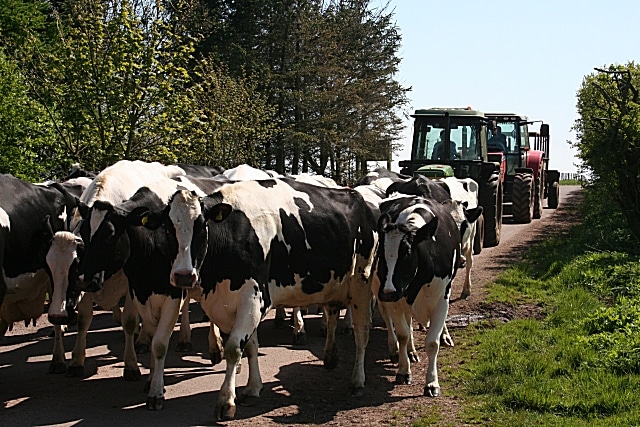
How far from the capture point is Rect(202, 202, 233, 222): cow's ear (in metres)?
8.70

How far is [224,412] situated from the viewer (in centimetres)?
841

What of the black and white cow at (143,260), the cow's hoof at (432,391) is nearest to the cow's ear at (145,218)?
the black and white cow at (143,260)

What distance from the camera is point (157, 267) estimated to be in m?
9.29

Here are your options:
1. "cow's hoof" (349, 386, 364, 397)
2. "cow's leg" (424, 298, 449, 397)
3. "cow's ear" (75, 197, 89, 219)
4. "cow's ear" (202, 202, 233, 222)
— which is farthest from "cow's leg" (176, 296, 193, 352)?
"cow's leg" (424, 298, 449, 397)

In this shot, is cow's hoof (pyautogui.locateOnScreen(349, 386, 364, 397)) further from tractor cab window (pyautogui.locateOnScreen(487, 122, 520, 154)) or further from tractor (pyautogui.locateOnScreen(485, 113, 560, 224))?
tractor cab window (pyautogui.locateOnScreen(487, 122, 520, 154))

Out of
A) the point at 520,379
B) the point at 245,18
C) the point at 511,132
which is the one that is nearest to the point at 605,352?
the point at 520,379

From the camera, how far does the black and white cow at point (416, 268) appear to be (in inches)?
358

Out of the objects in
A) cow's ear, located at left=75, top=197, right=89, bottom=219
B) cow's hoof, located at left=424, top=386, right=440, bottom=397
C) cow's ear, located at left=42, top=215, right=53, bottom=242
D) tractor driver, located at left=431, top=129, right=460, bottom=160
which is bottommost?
cow's hoof, located at left=424, top=386, right=440, bottom=397

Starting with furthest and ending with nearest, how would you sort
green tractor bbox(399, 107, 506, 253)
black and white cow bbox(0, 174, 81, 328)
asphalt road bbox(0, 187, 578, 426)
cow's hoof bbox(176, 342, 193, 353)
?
green tractor bbox(399, 107, 506, 253) → cow's hoof bbox(176, 342, 193, 353) → black and white cow bbox(0, 174, 81, 328) → asphalt road bbox(0, 187, 578, 426)

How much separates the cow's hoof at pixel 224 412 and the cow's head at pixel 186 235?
1177 mm

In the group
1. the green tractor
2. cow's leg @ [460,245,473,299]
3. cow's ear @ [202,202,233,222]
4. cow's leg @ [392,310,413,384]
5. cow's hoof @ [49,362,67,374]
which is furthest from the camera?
the green tractor

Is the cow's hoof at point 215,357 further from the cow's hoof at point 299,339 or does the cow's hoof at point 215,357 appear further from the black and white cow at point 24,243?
the black and white cow at point 24,243

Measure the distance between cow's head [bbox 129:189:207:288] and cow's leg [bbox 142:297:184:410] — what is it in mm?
646

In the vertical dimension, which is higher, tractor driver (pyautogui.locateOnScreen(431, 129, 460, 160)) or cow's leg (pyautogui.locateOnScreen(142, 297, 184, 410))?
tractor driver (pyautogui.locateOnScreen(431, 129, 460, 160))
